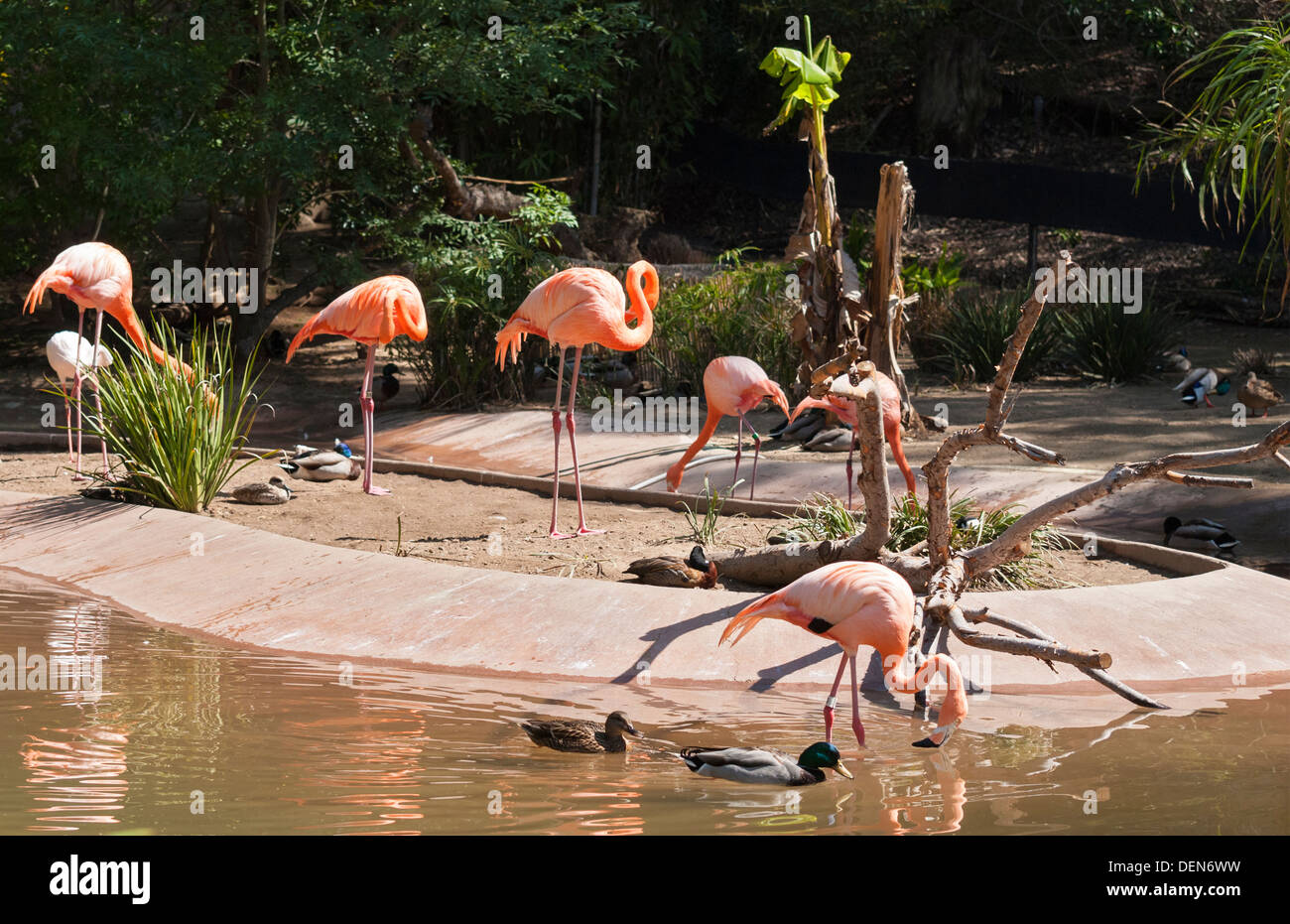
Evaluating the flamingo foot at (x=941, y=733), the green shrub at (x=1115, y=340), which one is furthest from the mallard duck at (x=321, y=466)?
the green shrub at (x=1115, y=340)

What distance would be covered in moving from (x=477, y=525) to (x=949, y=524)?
11.8 feet

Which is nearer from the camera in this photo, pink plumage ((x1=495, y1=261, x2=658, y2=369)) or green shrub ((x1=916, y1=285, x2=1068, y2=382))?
pink plumage ((x1=495, y1=261, x2=658, y2=369))

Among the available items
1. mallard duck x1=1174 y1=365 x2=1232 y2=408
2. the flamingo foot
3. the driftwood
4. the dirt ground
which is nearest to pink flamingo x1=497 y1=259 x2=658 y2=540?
the dirt ground

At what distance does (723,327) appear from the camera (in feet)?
43.7

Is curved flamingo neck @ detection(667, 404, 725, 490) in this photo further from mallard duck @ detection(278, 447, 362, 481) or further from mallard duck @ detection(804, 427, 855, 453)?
mallard duck @ detection(278, 447, 362, 481)

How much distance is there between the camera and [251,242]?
17.2 m

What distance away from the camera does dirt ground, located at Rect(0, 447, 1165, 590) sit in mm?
7652

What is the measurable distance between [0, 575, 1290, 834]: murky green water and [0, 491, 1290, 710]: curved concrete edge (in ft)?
0.79

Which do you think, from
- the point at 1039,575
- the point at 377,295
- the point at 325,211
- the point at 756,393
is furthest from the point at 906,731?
the point at 325,211

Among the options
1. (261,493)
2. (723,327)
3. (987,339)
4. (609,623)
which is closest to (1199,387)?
(987,339)

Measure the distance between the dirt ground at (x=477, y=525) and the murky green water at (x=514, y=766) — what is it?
5.70 ft

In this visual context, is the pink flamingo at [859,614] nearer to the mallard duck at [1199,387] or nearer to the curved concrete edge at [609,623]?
the curved concrete edge at [609,623]

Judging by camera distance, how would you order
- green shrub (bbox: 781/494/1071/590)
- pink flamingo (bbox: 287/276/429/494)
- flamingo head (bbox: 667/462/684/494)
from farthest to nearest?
pink flamingo (bbox: 287/276/429/494) < flamingo head (bbox: 667/462/684/494) < green shrub (bbox: 781/494/1071/590)

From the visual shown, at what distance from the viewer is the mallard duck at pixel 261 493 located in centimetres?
923
